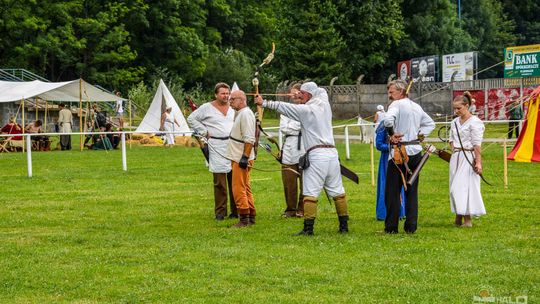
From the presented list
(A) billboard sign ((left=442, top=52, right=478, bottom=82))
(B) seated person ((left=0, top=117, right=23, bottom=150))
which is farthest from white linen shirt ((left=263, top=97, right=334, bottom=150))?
(A) billboard sign ((left=442, top=52, right=478, bottom=82))

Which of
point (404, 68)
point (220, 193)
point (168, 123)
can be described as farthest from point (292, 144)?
point (404, 68)

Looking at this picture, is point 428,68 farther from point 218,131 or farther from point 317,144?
point 317,144

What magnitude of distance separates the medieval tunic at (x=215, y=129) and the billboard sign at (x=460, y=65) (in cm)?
4767

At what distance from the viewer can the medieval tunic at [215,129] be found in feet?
46.3

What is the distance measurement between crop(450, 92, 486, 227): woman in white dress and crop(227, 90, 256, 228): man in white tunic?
260cm

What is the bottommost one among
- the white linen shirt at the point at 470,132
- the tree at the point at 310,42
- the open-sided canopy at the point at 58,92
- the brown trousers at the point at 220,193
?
the brown trousers at the point at 220,193

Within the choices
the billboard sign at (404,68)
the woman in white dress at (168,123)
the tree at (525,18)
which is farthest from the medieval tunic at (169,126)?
the tree at (525,18)

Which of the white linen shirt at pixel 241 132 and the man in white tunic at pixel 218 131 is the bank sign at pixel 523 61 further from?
the white linen shirt at pixel 241 132

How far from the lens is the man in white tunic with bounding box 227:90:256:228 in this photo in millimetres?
13391

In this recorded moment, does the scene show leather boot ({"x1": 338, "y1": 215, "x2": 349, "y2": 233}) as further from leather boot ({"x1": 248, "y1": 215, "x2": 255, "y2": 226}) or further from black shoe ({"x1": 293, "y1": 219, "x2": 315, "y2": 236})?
leather boot ({"x1": 248, "y1": 215, "x2": 255, "y2": 226})

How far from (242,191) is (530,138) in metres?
14.2

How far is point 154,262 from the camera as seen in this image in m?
10.3

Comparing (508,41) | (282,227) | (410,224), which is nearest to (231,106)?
(282,227)

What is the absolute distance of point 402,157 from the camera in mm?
12211
